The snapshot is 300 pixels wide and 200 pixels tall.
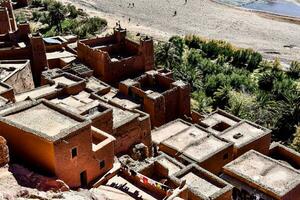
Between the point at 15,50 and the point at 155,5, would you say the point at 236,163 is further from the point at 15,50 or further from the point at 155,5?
the point at 155,5

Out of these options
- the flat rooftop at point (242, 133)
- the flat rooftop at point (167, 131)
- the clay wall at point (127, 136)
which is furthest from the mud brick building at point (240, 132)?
the clay wall at point (127, 136)

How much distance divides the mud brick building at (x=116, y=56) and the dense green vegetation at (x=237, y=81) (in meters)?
7.08

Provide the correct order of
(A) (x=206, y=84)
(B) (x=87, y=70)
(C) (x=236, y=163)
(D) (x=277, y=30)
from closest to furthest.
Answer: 1. (C) (x=236, y=163)
2. (B) (x=87, y=70)
3. (A) (x=206, y=84)
4. (D) (x=277, y=30)

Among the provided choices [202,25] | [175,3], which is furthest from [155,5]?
[202,25]

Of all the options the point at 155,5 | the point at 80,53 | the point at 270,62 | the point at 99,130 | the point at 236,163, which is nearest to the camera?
the point at 99,130

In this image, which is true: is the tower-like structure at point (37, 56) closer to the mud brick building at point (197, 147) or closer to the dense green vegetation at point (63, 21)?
the mud brick building at point (197, 147)

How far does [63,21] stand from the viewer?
236ft

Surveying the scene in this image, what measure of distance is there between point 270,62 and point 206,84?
52.6 ft

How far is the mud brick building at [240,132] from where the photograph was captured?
104 ft

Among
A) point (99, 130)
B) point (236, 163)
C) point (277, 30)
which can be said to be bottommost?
point (277, 30)

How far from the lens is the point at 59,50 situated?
46156 millimetres

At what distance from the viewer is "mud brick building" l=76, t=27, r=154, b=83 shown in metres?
40.8

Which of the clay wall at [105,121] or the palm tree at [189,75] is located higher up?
the clay wall at [105,121]

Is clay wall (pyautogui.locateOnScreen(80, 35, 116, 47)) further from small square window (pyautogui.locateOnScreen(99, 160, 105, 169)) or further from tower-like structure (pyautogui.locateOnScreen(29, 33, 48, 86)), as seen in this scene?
small square window (pyautogui.locateOnScreen(99, 160, 105, 169))
